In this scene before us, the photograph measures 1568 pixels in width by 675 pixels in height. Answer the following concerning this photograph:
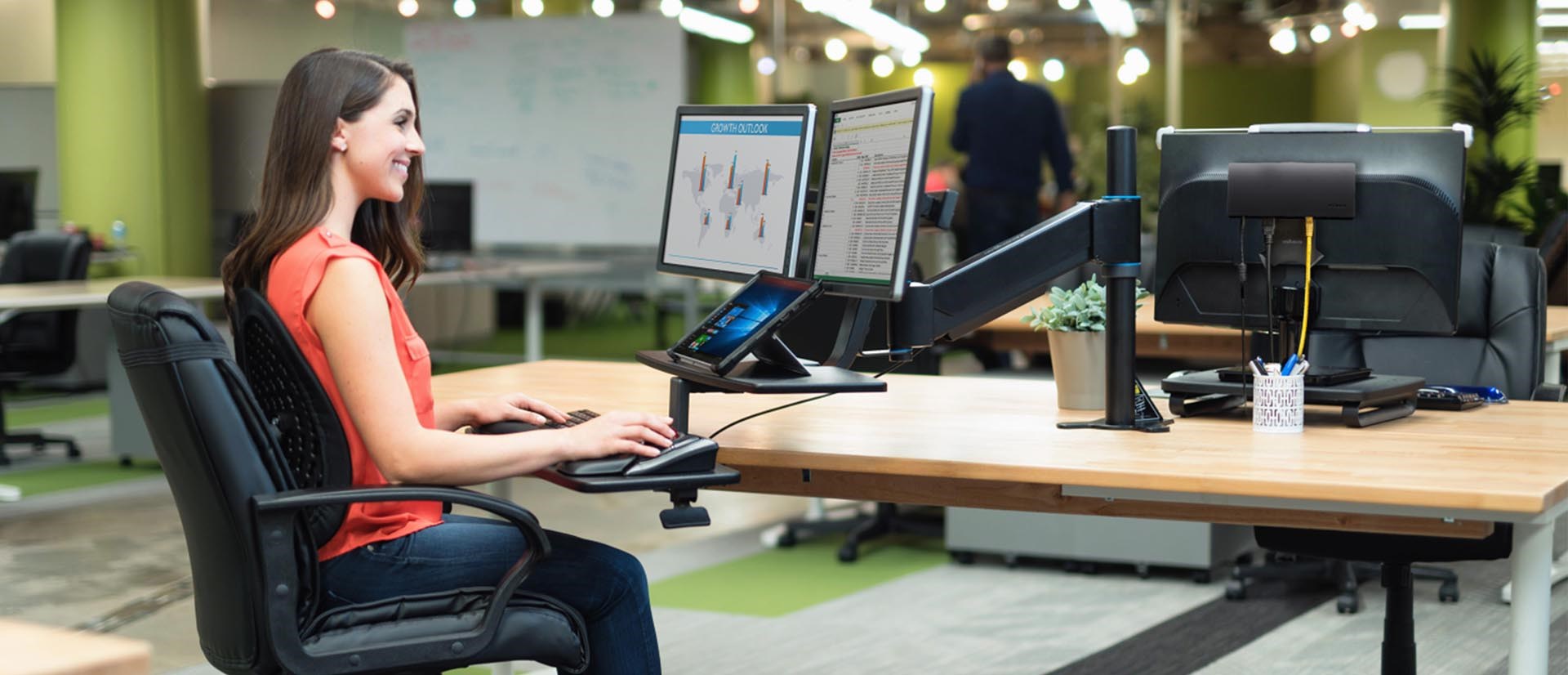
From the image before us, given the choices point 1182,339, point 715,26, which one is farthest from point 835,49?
point 1182,339

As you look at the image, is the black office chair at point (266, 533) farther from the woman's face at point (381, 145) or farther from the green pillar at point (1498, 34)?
the green pillar at point (1498, 34)

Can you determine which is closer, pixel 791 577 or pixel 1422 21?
pixel 791 577

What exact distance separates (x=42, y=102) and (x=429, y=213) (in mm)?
4020

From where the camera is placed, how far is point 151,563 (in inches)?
179

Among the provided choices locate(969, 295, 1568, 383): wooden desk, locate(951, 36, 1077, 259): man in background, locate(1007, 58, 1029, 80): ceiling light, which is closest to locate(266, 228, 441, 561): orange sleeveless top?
locate(969, 295, 1568, 383): wooden desk

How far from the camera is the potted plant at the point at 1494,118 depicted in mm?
6355

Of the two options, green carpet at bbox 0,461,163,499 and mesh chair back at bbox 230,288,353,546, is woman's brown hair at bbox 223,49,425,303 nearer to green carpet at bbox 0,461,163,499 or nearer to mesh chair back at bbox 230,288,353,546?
mesh chair back at bbox 230,288,353,546

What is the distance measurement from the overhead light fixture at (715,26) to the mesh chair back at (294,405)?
21.3ft

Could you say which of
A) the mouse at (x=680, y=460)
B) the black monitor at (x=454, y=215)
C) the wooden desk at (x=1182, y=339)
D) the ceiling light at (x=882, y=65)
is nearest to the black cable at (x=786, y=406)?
the mouse at (x=680, y=460)

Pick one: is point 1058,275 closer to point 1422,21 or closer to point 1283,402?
point 1283,402

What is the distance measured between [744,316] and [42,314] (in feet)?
16.9

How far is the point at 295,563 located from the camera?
1.89m

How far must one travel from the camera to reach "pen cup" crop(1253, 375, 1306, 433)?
7.52ft

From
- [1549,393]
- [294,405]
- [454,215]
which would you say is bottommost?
[1549,393]
